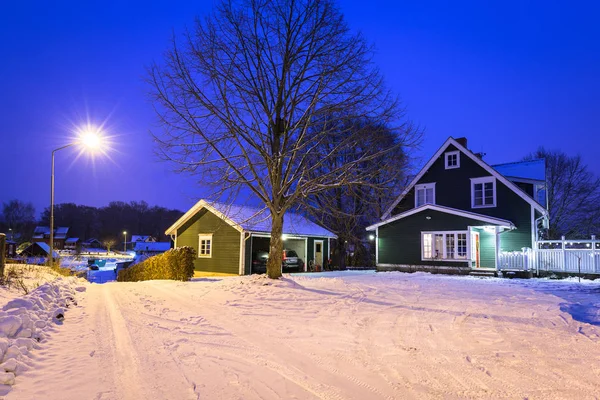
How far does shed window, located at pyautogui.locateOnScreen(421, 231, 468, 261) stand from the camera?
22797 millimetres

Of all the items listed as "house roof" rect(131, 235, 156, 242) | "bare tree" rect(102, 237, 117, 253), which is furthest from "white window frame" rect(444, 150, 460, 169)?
"house roof" rect(131, 235, 156, 242)

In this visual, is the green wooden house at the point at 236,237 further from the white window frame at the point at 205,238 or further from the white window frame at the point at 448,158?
the white window frame at the point at 448,158

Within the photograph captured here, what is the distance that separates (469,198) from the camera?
24.6 meters

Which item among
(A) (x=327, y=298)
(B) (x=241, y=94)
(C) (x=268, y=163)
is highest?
(B) (x=241, y=94)

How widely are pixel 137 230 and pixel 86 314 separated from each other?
127m

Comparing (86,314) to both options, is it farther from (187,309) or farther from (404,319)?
(404,319)

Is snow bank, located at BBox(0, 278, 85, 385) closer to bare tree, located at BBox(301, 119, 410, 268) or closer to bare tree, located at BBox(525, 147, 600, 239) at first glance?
bare tree, located at BBox(301, 119, 410, 268)

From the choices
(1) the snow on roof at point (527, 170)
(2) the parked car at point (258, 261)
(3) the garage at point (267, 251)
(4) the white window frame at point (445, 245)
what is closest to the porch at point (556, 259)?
(4) the white window frame at point (445, 245)

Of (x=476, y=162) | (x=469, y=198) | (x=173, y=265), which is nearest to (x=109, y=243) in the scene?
(x=173, y=265)

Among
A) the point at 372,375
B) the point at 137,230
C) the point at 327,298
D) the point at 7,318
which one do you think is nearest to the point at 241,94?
the point at 327,298

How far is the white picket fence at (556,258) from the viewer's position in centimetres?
1900

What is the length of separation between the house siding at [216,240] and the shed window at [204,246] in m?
0.27

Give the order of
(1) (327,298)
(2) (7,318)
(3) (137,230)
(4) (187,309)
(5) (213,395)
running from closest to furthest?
(5) (213,395) < (2) (7,318) < (4) (187,309) < (1) (327,298) < (3) (137,230)

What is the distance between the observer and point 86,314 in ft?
28.7
